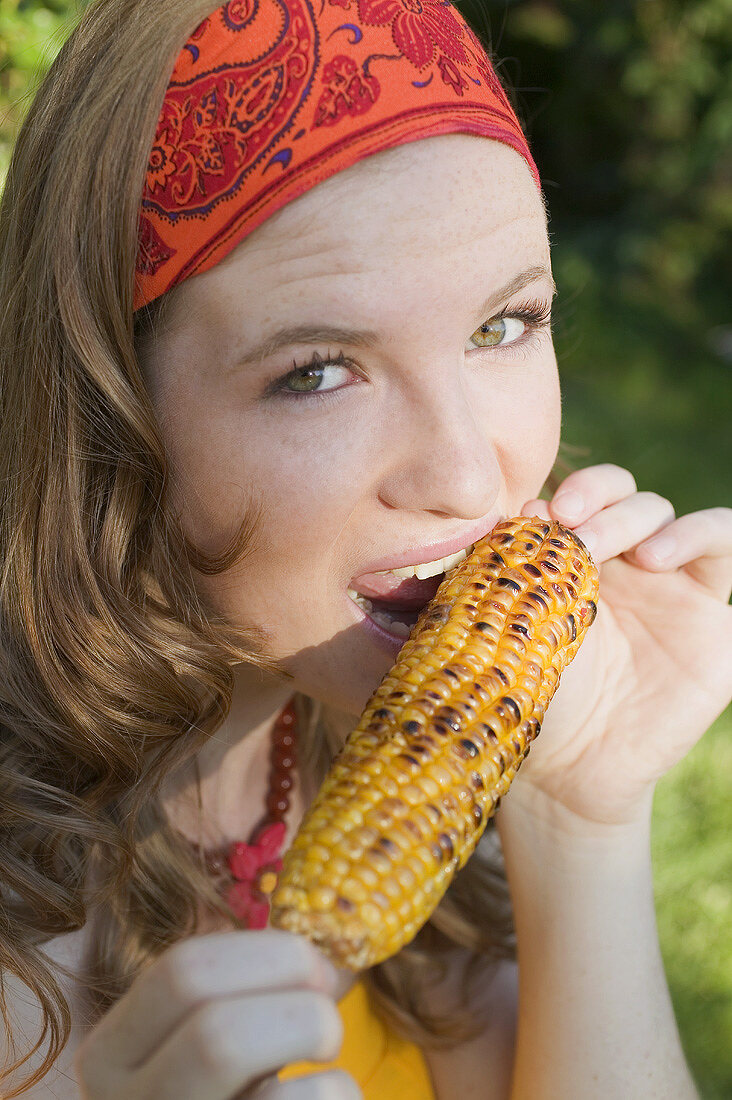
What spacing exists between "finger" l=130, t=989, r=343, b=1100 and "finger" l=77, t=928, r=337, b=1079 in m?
0.02

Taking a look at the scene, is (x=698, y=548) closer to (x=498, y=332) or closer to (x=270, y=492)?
(x=498, y=332)

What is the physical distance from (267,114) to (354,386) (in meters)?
0.49

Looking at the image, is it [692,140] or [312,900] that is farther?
[692,140]

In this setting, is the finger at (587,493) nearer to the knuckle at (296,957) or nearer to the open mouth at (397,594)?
the open mouth at (397,594)

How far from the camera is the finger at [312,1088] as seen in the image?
3.69 ft

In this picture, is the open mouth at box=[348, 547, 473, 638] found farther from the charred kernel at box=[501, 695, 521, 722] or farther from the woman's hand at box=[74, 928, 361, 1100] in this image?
the woman's hand at box=[74, 928, 361, 1100]

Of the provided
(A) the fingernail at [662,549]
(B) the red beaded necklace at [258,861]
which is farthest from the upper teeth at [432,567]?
(B) the red beaded necklace at [258,861]

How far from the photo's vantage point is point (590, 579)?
1.97 metres

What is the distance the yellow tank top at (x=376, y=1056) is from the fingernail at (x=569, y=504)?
4.51 feet

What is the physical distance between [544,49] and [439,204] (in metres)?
8.62

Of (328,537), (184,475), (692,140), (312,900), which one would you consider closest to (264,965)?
(312,900)

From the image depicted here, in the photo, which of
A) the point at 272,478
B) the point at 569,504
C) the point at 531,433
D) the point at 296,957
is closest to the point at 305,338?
the point at 272,478

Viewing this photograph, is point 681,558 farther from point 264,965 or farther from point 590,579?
point 264,965

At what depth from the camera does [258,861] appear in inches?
99.1
